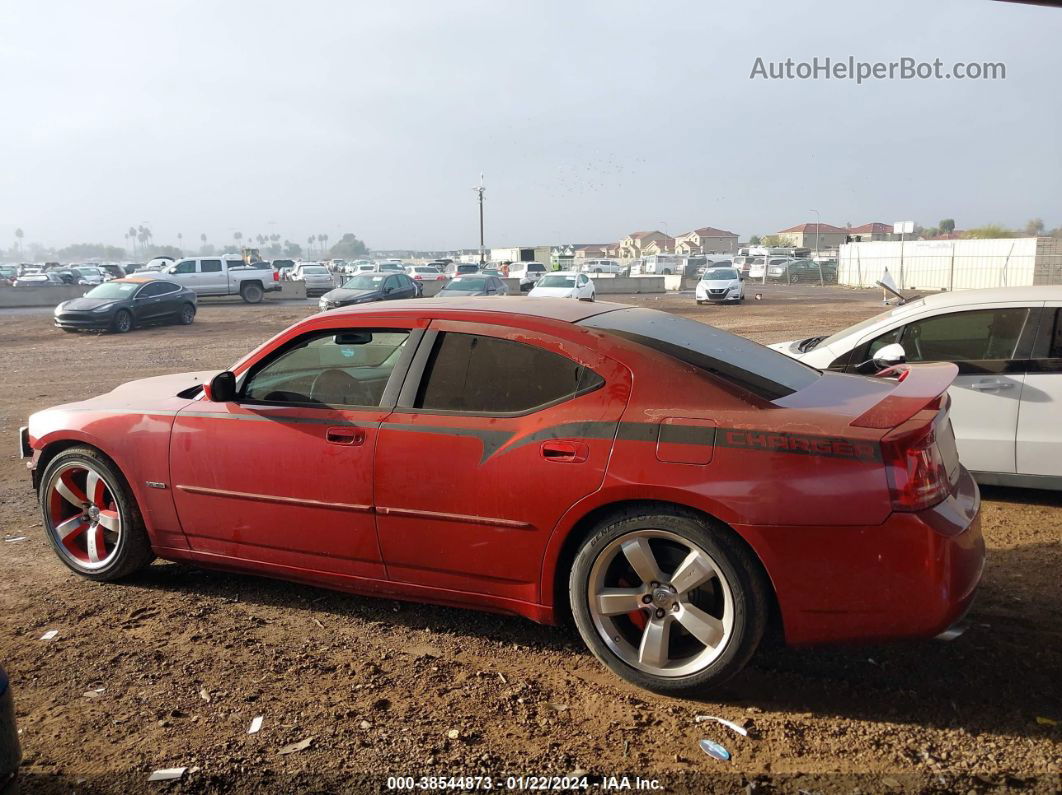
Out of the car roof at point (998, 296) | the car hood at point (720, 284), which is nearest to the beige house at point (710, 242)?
the car hood at point (720, 284)

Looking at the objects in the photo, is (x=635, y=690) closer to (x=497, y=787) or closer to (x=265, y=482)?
(x=497, y=787)

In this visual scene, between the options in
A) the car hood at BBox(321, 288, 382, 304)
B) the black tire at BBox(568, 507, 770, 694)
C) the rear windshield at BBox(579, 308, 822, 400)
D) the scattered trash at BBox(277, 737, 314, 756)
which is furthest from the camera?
the car hood at BBox(321, 288, 382, 304)

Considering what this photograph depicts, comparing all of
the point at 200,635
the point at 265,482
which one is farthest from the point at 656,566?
the point at 200,635

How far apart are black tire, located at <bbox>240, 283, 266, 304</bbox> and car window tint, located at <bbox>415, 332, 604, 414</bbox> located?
33843mm

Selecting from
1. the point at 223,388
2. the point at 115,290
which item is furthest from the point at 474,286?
the point at 223,388

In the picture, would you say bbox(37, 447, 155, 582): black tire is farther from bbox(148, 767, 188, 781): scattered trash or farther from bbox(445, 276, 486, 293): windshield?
bbox(445, 276, 486, 293): windshield

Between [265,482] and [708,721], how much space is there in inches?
89.5

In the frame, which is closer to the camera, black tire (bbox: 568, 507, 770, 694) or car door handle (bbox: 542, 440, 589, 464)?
black tire (bbox: 568, 507, 770, 694)

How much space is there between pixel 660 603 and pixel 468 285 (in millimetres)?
21634

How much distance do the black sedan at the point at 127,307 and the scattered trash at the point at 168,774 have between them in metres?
22.4

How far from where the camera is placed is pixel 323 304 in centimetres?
2266

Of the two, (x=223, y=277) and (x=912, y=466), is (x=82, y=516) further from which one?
(x=223, y=277)

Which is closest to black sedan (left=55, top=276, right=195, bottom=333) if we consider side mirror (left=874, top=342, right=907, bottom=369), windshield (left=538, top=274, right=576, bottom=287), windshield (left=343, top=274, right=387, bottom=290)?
windshield (left=343, top=274, right=387, bottom=290)

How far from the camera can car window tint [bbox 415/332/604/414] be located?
360 cm
